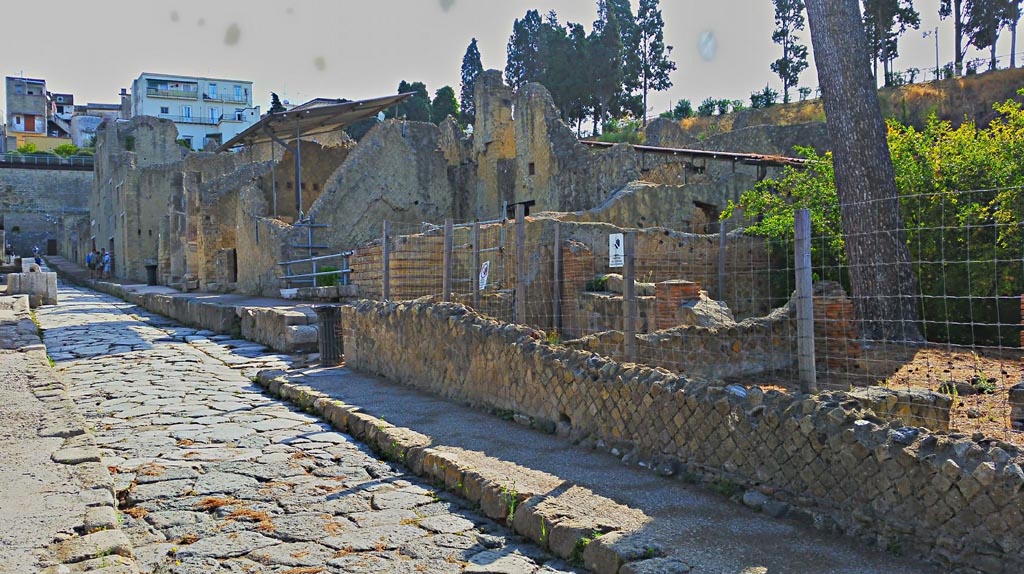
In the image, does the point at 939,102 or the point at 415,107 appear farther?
the point at 415,107

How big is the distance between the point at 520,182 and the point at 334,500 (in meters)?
19.7

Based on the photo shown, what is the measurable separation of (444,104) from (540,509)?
49.0m

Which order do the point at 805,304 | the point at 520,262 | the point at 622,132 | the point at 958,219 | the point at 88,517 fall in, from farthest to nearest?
the point at 622,132, the point at 958,219, the point at 520,262, the point at 805,304, the point at 88,517

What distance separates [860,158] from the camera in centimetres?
1123

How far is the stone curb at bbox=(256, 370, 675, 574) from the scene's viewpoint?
3.69 meters

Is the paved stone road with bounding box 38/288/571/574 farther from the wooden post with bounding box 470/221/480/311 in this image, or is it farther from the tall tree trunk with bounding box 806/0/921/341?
the tall tree trunk with bounding box 806/0/921/341

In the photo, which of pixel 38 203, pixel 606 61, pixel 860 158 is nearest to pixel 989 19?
pixel 606 61

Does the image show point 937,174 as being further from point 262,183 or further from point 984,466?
point 262,183

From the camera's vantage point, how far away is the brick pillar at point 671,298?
33.8 feet

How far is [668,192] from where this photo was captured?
727 inches

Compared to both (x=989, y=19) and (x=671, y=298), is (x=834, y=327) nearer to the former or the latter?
(x=671, y=298)

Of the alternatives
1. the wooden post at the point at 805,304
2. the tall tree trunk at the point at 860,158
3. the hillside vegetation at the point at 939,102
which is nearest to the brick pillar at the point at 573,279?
the tall tree trunk at the point at 860,158

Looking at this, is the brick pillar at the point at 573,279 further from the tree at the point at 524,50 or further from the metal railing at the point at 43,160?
the metal railing at the point at 43,160

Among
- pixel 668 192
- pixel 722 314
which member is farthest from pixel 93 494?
pixel 668 192
